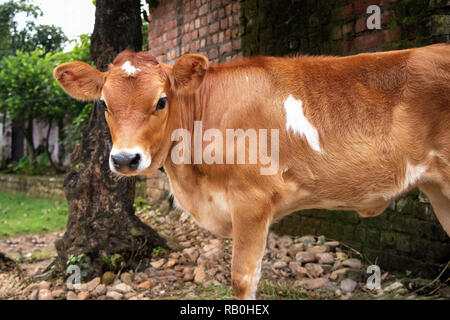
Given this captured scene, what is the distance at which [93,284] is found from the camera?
412 cm

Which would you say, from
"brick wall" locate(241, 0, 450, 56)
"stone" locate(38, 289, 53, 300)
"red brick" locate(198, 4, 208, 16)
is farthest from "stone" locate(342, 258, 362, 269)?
"red brick" locate(198, 4, 208, 16)

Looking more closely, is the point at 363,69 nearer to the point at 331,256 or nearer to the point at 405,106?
the point at 405,106

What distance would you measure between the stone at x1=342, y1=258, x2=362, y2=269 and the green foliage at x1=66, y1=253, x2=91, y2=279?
255 cm

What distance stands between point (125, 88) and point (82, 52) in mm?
8004

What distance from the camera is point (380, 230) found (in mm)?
4297

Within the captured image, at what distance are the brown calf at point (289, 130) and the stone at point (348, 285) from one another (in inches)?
54.0

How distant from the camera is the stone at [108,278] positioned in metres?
4.17

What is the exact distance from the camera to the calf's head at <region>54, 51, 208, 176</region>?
8.16 ft

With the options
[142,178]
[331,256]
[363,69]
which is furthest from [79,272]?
[142,178]

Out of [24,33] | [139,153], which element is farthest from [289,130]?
[24,33]

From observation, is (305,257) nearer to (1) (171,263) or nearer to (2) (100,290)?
(1) (171,263)

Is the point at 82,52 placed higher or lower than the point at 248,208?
higher

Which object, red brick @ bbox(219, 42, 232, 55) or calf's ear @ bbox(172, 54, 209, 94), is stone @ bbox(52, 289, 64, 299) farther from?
red brick @ bbox(219, 42, 232, 55)

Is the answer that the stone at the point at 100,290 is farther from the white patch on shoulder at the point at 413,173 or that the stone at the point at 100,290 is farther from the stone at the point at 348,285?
the white patch on shoulder at the point at 413,173
